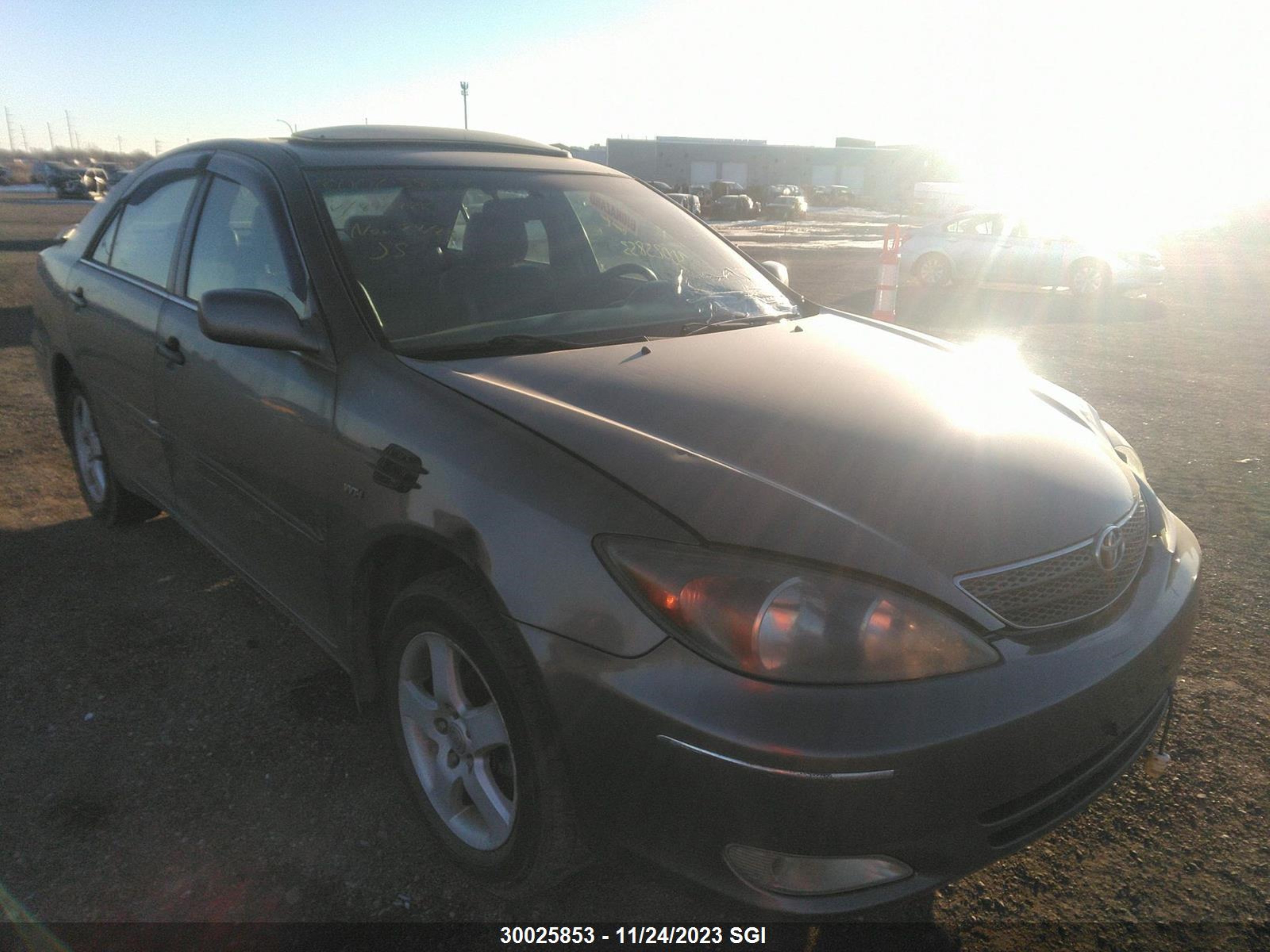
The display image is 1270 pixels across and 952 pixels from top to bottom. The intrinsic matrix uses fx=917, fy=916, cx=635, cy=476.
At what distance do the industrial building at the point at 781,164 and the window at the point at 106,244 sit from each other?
244ft

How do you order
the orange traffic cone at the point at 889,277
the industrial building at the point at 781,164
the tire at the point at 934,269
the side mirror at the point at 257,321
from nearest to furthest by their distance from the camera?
the side mirror at the point at 257,321, the orange traffic cone at the point at 889,277, the tire at the point at 934,269, the industrial building at the point at 781,164

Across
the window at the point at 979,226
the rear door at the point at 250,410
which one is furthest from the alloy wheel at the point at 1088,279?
the rear door at the point at 250,410

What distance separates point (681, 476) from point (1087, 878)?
140 centimetres

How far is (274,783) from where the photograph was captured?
251cm

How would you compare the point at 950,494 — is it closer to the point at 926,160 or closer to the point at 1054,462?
the point at 1054,462

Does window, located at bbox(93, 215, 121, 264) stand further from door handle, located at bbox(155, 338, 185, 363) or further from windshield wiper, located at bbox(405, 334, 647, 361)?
windshield wiper, located at bbox(405, 334, 647, 361)

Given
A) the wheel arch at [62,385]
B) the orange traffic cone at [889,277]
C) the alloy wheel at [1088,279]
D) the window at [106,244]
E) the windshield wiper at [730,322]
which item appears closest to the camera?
the windshield wiper at [730,322]

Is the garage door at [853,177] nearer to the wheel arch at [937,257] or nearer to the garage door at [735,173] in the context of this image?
the garage door at [735,173]

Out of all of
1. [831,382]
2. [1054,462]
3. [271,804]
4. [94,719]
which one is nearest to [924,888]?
[1054,462]

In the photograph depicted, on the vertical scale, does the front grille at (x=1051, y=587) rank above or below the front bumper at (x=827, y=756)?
above

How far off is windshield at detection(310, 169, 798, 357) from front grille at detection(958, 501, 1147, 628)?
129cm

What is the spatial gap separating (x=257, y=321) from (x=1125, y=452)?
2.45m

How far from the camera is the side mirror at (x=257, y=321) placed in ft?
7.61

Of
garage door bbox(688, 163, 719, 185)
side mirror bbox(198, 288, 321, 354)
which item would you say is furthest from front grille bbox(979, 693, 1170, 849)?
garage door bbox(688, 163, 719, 185)
